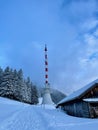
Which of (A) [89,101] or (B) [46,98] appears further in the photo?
(B) [46,98]

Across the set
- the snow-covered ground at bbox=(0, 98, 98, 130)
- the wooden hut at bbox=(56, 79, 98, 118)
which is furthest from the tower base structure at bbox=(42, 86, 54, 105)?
the snow-covered ground at bbox=(0, 98, 98, 130)

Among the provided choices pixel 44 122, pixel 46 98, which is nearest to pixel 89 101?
pixel 44 122

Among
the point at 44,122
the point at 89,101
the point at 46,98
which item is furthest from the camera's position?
the point at 46,98

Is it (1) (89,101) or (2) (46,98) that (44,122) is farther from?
(2) (46,98)

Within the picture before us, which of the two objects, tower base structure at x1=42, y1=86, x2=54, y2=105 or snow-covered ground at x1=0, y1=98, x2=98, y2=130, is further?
tower base structure at x1=42, y1=86, x2=54, y2=105

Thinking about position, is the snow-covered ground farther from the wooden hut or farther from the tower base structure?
the tower base structure

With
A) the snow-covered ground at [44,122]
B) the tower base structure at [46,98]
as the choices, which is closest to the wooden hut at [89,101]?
the snow-covered ground at [44,122]

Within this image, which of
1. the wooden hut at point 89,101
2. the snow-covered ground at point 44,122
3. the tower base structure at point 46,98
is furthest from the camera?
the tower base structure at point 46,98

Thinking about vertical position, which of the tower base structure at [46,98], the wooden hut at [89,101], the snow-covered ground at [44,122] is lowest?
the snow-covered ground at [44,122]

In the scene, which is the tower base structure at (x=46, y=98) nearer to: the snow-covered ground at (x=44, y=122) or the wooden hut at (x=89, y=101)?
the wooden hut at (x=89, y=101)

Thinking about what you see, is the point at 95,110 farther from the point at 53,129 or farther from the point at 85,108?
the point at 53,129

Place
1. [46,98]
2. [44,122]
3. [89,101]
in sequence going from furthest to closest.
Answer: [46,98]
[89,101]
[44,122]

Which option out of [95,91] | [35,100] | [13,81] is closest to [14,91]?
[13,81]

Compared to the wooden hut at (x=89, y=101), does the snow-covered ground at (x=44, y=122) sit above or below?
below
